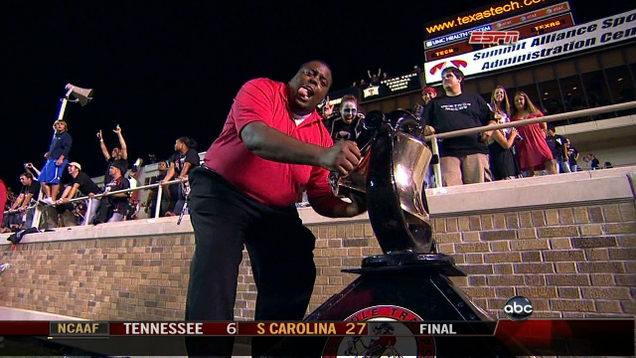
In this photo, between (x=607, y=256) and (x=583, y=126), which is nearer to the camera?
(x=607, y=256)

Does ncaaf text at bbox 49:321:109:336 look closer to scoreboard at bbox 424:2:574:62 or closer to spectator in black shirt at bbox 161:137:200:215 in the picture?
spectator in black shirt at bbox 161:137:200:215

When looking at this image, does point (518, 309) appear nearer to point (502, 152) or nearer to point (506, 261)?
point (506, 261)

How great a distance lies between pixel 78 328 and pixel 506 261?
3.55 metres

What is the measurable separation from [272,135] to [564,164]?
5.77 metres

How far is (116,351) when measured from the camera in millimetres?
1482

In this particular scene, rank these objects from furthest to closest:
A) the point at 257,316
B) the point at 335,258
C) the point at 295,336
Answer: the point at 335,258 < the point at 257,316 < the point at 295,336

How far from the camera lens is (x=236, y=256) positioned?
144cm

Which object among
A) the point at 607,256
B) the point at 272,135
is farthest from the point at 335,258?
the point at 272,135

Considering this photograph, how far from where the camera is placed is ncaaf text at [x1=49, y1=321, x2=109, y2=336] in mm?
1213

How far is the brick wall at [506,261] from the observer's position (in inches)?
129

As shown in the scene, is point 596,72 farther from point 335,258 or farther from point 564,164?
point 335,258

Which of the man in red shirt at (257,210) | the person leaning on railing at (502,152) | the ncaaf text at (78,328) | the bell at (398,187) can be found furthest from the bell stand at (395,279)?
the person leaning on railing at (502,152)

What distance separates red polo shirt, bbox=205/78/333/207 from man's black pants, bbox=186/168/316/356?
0.04m

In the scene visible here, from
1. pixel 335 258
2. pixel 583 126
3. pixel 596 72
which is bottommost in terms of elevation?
pixel 335 258
